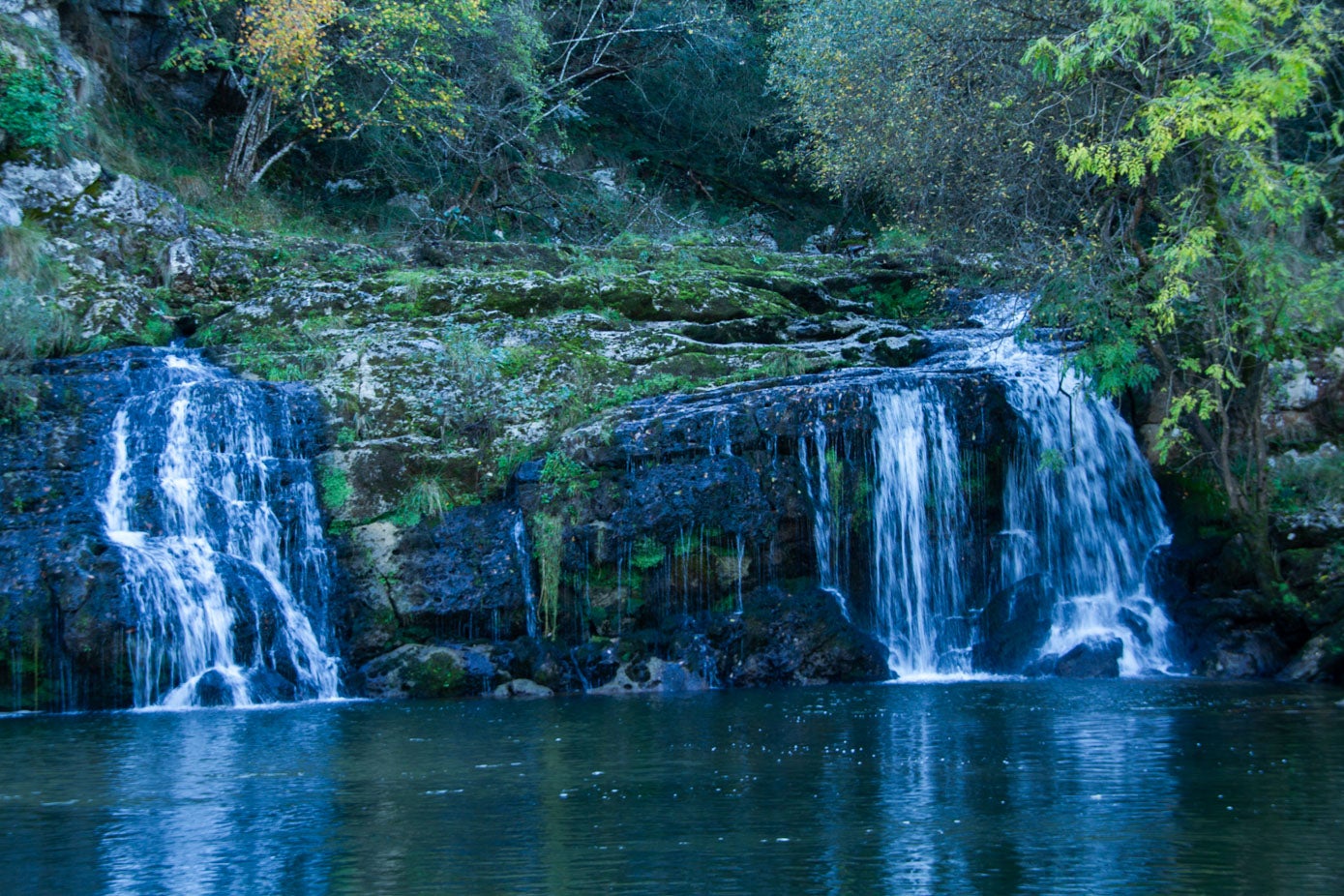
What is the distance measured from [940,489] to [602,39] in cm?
1505

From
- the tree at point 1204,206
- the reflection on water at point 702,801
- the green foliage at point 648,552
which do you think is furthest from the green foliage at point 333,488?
the tree at point 1204,206

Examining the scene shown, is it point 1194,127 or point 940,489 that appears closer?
point 1194,127

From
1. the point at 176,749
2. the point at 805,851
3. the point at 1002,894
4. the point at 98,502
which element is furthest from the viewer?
the point at 98,502

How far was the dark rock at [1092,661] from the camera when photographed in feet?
38.1

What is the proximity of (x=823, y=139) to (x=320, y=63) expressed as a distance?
9.43 m

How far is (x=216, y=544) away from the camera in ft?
38.7

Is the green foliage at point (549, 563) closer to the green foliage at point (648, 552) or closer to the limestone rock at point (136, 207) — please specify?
the green foliage at point (648, 552)

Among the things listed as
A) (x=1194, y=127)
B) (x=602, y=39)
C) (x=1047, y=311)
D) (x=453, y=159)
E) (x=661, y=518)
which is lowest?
(x=661, y=518)

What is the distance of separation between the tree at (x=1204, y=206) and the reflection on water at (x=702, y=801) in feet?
12.9

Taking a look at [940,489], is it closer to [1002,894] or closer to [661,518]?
[661,518]

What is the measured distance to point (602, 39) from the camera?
23969 millimetres

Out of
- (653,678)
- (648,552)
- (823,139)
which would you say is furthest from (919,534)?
(823,139)

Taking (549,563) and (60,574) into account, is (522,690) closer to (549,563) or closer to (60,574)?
(549,563)

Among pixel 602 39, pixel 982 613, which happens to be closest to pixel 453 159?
pixel 602 39
